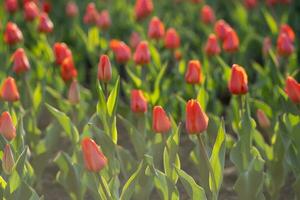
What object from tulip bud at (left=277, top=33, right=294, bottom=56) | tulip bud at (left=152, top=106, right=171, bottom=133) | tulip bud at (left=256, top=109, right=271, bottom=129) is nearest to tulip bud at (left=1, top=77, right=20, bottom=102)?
tulip bud at (left=152, top=106, right=171, bottom=133)

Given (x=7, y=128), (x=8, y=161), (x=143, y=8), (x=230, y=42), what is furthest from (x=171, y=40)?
(x=8, y=161)

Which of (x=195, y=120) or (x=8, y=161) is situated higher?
(x=195, y=120)

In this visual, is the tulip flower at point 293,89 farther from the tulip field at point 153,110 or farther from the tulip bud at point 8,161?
the tulip bud at point 8,161

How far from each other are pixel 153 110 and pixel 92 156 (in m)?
0.47

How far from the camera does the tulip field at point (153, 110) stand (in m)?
3.07

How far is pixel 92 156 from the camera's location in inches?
108

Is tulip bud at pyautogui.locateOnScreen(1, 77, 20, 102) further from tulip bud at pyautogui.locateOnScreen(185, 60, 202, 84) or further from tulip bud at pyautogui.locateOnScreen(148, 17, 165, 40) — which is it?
tulip bud at pyautogui.locateOnScreen(148, 17, 165, 40)

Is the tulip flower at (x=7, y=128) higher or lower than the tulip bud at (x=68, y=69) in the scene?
higher

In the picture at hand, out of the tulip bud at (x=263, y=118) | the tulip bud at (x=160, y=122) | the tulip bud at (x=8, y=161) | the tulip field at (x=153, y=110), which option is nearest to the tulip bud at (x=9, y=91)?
the tulip field at (x=153, y=110)

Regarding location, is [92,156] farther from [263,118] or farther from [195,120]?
[263,118]

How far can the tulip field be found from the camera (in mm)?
3072

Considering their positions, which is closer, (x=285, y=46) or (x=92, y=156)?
(x=92, y=156)

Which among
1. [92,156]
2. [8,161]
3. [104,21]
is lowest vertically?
[104,21]

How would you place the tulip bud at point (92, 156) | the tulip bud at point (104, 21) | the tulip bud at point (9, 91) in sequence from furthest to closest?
the tulip bud at point (104, 21) < the tulip bud at point (9, 91) < the tulip bud at point (92, 156)
